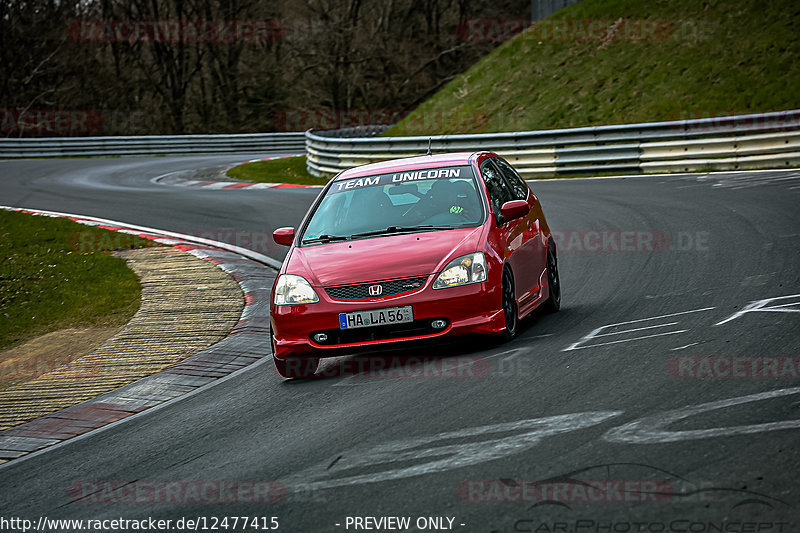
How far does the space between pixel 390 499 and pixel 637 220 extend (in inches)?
425

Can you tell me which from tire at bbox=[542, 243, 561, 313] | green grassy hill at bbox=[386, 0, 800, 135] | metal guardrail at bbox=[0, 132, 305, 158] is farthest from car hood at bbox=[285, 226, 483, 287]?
metal guardrail at bbox=[0, 132, 305, 158]

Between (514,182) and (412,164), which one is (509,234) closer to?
(412,164)

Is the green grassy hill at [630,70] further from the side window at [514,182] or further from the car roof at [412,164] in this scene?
the car roof at [412,164]

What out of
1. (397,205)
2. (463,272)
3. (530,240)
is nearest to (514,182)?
(530,240)

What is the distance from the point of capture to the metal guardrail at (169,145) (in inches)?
Result: 1607

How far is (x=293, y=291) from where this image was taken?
7719mm

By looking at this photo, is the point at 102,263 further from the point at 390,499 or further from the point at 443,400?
the point at 390,499

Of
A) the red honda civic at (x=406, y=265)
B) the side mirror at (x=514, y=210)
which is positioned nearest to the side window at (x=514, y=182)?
the red honda civic at (x=406, y=265)

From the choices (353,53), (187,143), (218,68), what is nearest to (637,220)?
(187,143)

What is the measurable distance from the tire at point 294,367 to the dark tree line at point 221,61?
43.9 metres

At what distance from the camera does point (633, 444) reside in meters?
4.87

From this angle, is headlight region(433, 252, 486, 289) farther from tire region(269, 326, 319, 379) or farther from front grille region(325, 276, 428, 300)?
tire region(269, 326, 319, 379)

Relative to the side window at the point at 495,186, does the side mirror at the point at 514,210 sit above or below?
below

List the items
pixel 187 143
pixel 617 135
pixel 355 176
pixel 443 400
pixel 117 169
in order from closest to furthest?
pixel 443 400 → pixel 355 176 → pixel 617 135 → pixel 117 169 → pixel 187 143
